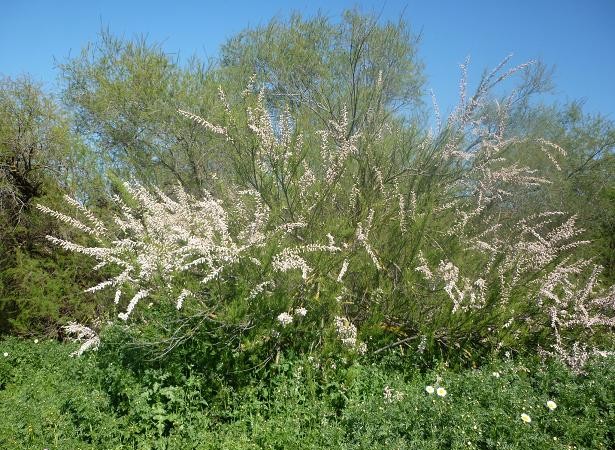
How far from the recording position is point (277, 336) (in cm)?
481

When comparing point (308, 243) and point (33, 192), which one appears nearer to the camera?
point (308, 243)

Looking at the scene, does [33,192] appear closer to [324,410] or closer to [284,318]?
[284,318]

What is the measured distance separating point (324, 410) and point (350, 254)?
131 centimetres

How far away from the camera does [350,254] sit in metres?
4.98

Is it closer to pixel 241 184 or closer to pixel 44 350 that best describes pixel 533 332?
pixel 241 184

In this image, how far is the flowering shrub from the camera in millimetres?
4527

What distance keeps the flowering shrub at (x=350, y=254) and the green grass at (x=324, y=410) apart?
0.37 metres

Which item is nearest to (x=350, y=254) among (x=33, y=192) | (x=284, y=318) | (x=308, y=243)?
(x=308, y=243)

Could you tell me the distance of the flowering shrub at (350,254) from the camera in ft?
14.9

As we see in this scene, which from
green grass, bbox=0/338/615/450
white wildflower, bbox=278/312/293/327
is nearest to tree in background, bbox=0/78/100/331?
green grass, bbox=0/338/615/450

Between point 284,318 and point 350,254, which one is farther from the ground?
point 350,254

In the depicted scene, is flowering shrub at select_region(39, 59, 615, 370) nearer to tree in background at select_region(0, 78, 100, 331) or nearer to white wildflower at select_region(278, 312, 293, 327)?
white wildflower at select_region(278, 312, 293, 327)

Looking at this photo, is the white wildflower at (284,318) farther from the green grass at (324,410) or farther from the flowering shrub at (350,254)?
the green grass at (324,410)

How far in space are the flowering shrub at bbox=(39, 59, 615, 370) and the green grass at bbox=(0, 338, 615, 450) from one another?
366mm
